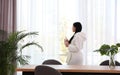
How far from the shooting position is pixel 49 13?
18.5ft

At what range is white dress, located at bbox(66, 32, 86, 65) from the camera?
473 centimetres

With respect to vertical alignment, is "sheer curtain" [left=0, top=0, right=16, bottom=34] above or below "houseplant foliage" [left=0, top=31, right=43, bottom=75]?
above

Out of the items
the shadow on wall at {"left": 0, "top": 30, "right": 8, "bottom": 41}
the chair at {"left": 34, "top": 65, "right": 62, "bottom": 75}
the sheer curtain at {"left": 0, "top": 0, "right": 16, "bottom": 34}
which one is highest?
the sheer curtain at {"left": 0, "top": 0, "right": 16, "bottom": 34}

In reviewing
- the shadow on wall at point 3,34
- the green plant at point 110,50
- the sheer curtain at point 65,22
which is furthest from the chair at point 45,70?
the sheer curtain at point 65,22

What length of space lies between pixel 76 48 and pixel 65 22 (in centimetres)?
104

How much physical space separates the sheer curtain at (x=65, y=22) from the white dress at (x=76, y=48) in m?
0.73

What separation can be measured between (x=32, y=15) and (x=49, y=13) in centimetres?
36

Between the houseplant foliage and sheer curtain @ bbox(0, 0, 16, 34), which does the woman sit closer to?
the houseplant foliage

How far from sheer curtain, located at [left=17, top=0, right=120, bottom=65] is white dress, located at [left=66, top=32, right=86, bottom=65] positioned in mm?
733

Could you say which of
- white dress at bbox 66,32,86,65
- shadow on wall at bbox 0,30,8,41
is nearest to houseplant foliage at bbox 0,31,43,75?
shadow on wall at bbox 0,30,8,41

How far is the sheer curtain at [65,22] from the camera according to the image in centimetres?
557

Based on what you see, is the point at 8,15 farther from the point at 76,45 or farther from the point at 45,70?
the point at 45,70

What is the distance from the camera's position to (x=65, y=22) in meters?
5.64

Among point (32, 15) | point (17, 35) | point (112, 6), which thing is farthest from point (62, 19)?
point (17, 35)
